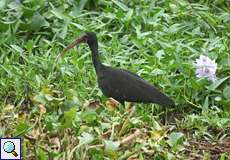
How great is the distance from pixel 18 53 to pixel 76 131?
174 centimetres

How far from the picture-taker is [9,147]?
15.6ft

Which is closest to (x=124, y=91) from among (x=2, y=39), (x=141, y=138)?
(x=141, y=138)

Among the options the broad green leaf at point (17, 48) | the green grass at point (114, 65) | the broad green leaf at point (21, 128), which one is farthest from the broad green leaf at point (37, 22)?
the broad green leaf at point (21, 128)

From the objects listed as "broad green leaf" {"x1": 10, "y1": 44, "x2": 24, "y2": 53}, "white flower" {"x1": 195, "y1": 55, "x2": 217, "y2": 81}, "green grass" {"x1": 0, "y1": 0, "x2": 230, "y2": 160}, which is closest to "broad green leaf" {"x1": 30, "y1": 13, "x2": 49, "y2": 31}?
"green grass" {"x1": 0, "y1": 0, "x2": 230, "y2": 160}

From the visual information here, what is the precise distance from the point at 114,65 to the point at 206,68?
0.85 meters

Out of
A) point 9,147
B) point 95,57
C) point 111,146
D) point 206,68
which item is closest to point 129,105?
point 95,57

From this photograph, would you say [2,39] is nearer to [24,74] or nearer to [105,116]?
[24,74]

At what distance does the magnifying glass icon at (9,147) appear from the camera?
4762mm

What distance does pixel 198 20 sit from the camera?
7.47 metres

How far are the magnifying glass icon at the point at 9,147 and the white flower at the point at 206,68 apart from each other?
6.39 ft

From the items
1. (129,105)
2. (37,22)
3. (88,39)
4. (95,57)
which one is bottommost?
(129,105)

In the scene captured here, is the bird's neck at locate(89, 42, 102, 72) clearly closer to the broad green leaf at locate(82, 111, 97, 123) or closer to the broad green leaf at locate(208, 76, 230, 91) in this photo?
the broad green leaf at locate(82, 111, 97, 123)

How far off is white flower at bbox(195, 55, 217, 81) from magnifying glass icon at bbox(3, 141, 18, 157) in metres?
1.95

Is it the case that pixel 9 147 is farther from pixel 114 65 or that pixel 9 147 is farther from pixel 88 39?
pixel 114 65
